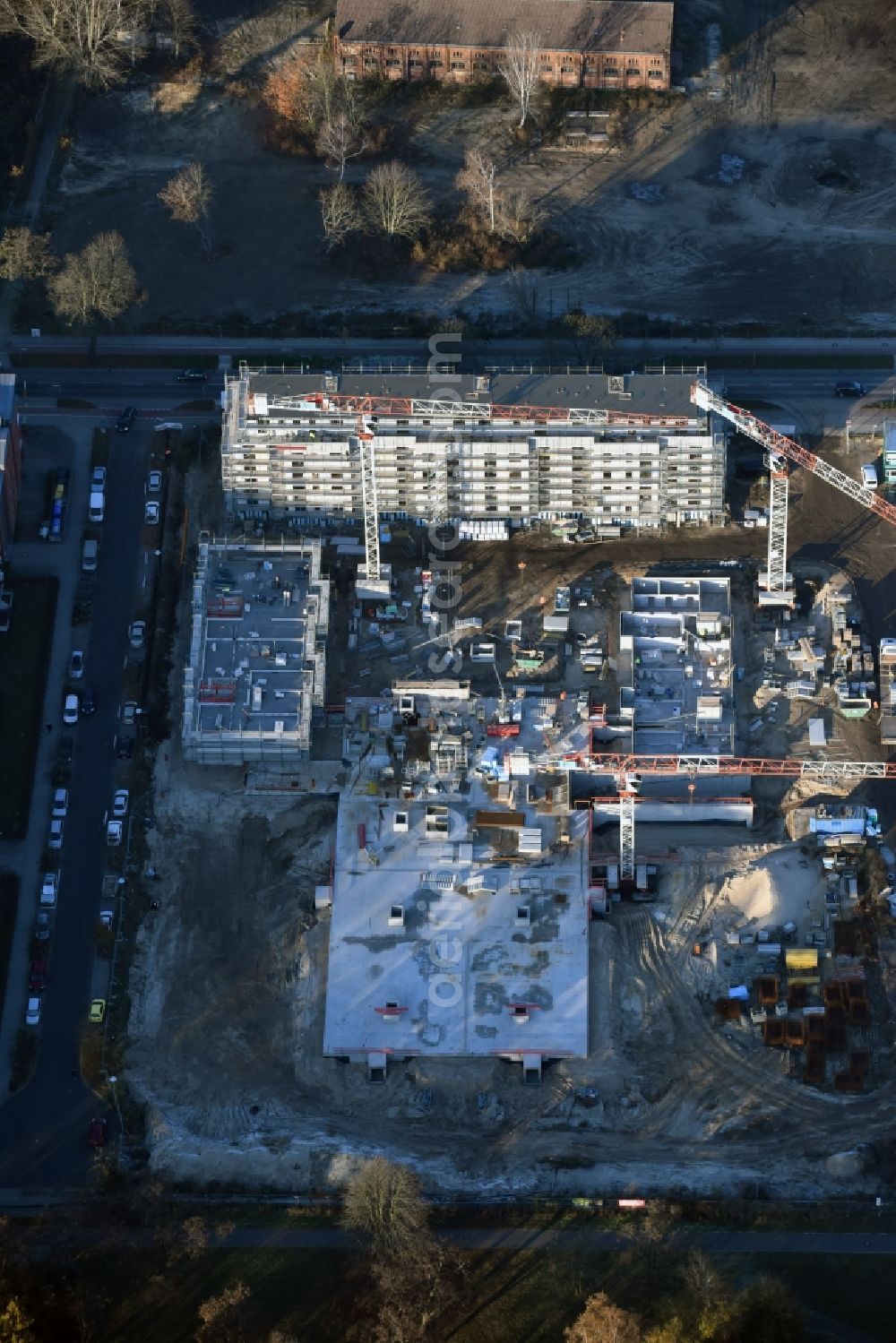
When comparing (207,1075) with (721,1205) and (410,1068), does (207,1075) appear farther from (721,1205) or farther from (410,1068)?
(721,1205)

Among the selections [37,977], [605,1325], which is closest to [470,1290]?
[605,1325]

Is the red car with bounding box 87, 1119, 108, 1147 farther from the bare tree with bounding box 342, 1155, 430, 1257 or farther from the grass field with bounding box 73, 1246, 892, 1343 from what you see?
the bare tree with bounding box 342, 1155, 430, 1257

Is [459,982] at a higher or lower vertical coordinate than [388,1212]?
higher

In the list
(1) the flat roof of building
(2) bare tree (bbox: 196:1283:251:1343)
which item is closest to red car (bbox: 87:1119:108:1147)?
(2) bare tree (bbox: 196:1283:251:1343)

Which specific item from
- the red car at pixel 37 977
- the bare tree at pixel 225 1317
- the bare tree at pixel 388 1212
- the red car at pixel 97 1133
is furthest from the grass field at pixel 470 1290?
the red car at pixel 37 977

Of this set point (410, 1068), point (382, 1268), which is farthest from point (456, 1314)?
point (410, 1068)

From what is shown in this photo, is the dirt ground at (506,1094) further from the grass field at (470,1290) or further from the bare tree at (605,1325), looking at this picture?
the bare tree at (605,1325)

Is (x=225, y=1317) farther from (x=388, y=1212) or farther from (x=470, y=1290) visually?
(x=470, y=1290)
